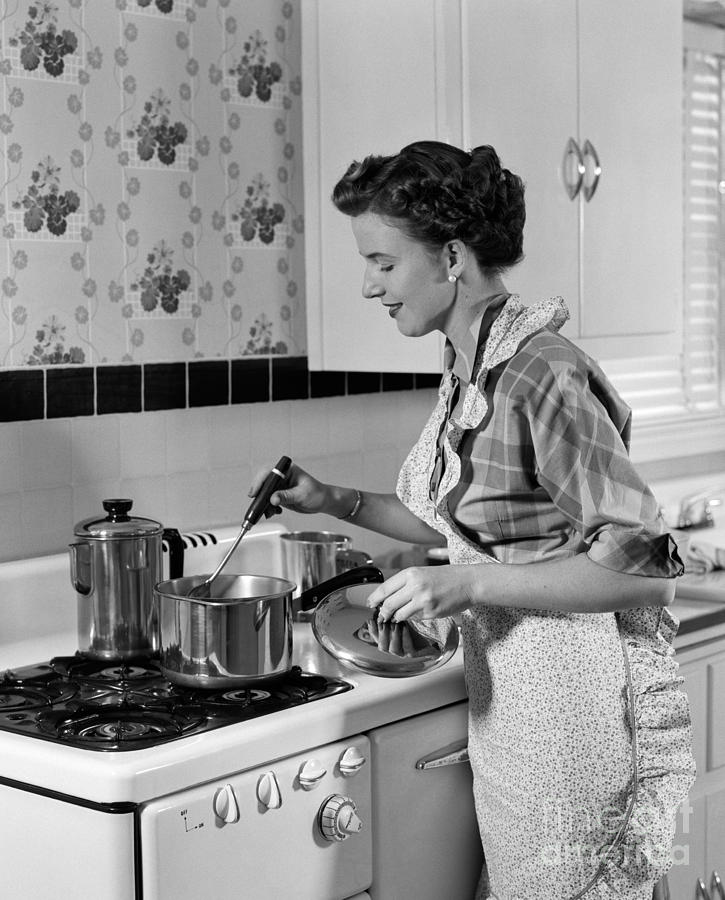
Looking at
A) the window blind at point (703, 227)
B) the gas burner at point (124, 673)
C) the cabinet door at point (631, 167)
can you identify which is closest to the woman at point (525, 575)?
the gas burner at point (124, 673)

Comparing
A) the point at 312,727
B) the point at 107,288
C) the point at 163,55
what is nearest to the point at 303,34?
the point at 163,55

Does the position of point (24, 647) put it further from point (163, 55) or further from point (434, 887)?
point (163, 55)

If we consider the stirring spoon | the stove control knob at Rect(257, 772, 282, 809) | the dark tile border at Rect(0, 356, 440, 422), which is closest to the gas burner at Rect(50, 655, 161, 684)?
the stirring spoon

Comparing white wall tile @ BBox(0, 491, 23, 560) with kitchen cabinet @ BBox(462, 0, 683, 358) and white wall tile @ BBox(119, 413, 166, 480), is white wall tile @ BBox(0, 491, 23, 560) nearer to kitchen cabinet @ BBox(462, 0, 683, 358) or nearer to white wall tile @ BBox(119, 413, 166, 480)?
white wall tile @ BBox(119, 413, 166, 480)

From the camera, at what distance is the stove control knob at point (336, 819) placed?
171 centimetres

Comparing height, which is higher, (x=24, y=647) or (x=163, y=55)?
(x=163, y=55)

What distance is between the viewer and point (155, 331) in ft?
7.95

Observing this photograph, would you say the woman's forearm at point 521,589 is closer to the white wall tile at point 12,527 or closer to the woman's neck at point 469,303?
the woman's neck at point 469,303

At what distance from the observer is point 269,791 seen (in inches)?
64.5

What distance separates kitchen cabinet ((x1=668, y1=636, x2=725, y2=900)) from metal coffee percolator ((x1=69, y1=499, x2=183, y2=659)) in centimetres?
93

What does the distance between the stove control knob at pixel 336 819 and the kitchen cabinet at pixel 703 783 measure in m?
0.80

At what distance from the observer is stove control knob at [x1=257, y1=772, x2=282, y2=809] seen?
5.36 ft

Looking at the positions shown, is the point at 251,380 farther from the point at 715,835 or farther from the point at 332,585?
the point at 715,835

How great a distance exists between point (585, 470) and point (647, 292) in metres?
1.18
